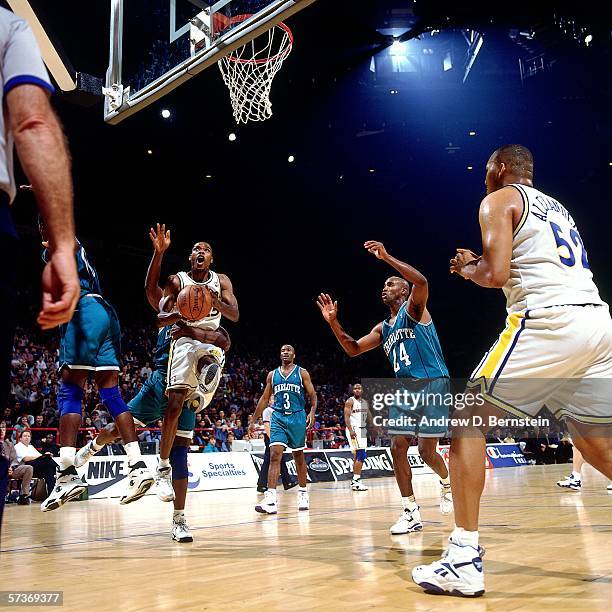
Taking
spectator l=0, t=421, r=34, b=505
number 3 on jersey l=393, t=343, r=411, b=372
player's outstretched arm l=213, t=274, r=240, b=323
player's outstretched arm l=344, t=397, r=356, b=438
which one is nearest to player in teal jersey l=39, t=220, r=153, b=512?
player's outstretched arm l=213, t=274, r=240, b=323

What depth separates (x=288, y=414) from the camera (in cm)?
865

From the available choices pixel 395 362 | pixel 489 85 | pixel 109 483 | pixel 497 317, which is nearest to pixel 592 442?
pixel 395 362

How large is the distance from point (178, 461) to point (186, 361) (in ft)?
2.69

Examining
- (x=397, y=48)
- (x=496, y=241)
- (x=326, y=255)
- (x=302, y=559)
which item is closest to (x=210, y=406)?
(x=326, y=255)

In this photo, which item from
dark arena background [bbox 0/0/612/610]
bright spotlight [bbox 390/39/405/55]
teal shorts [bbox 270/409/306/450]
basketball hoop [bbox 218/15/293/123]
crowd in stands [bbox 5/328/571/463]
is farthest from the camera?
bright spotlight [bbox 390/39/405/55]

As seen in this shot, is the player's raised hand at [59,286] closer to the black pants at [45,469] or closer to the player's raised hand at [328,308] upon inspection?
the player's raised hand at [328,308]

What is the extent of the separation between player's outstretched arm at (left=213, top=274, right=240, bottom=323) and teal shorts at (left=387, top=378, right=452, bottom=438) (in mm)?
1664

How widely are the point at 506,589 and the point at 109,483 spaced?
364 inches

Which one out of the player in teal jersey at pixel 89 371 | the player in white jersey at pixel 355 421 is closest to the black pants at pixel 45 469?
the player in white jersey at pixel 355 421

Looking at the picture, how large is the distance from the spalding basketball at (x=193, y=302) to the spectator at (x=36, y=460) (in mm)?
5982

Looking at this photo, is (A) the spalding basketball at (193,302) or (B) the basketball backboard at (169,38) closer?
(A) the spalding basketball at (193,302)

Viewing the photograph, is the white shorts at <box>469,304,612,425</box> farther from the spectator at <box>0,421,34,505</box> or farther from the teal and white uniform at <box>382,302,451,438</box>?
the spectator at <box>0,421,34,505</box>

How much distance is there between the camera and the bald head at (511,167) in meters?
3.61

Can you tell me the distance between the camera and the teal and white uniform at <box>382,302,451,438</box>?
568cm
